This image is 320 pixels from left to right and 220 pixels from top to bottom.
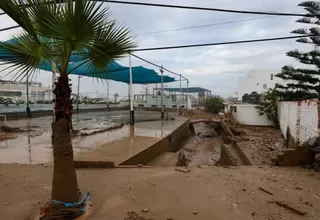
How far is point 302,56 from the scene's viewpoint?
36.7 ft

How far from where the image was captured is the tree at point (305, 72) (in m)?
10.5

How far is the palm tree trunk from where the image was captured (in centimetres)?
281

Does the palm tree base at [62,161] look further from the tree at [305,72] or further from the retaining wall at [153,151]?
the tree at [305,72]

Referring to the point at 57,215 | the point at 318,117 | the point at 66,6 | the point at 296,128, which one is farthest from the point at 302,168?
the point at 66,6

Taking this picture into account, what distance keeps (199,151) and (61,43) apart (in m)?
9.77

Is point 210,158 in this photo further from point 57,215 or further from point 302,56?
point 57,215

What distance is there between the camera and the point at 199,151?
1165cm

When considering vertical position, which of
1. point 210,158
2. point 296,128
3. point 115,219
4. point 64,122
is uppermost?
point 64,122

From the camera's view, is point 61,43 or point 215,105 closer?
point 61,43

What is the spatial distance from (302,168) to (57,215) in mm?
4592

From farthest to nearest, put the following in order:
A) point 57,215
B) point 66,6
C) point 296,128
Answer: point 296,128
point 57,215
point 66,6

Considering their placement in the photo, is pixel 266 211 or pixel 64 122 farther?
pixel 266 211

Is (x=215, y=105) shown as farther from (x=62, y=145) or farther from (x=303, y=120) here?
(x=62, y=145)

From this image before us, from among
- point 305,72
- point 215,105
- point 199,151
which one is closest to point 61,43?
point 199,151
